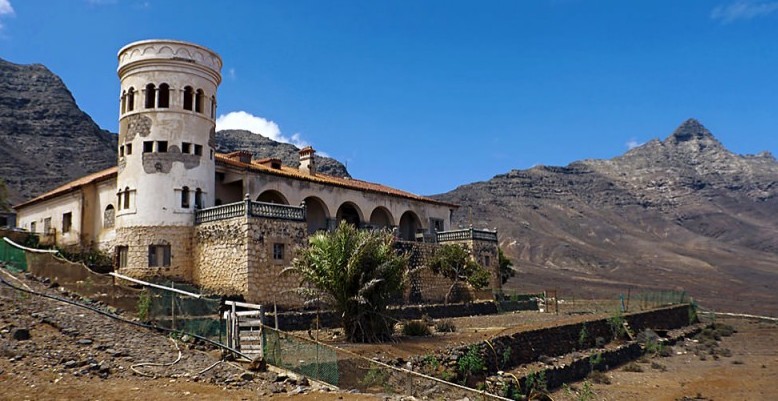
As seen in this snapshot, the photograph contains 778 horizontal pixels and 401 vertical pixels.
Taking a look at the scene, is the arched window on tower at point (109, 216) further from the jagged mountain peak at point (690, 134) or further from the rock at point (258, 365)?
the jagged mountain peak at point (690, 134)

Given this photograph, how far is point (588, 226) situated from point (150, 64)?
363 ft

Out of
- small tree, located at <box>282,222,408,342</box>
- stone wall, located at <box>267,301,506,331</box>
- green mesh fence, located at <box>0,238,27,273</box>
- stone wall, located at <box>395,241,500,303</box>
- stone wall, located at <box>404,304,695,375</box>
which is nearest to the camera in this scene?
small tree, located at <box>282,222,408,342</box>

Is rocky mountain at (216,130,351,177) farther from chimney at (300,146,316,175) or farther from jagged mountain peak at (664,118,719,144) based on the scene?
jagged mountain peak at (664,118,719,144)

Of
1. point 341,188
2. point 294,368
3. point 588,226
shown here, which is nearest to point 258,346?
point 294,368

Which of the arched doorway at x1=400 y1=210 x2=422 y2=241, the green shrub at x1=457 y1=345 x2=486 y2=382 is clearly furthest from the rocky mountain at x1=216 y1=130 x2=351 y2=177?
the green shrub at x1=457 y1=345 x2=486 y2=382

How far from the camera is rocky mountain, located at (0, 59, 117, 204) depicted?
7369cm

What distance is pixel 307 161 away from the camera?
39.2 m

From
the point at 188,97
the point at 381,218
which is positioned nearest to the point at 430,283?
the point at 381,218

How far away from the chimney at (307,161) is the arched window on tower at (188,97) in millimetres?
11072

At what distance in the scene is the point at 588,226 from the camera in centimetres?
12638

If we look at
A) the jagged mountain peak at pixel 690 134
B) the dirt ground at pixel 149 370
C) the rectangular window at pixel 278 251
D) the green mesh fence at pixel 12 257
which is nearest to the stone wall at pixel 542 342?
the dirt ground at pixel 149 370

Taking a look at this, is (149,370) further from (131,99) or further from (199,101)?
(131,99)

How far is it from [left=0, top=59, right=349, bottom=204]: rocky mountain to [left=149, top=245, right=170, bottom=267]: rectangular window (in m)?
46.6

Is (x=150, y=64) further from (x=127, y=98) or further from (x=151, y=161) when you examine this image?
(x=151, y=161)
